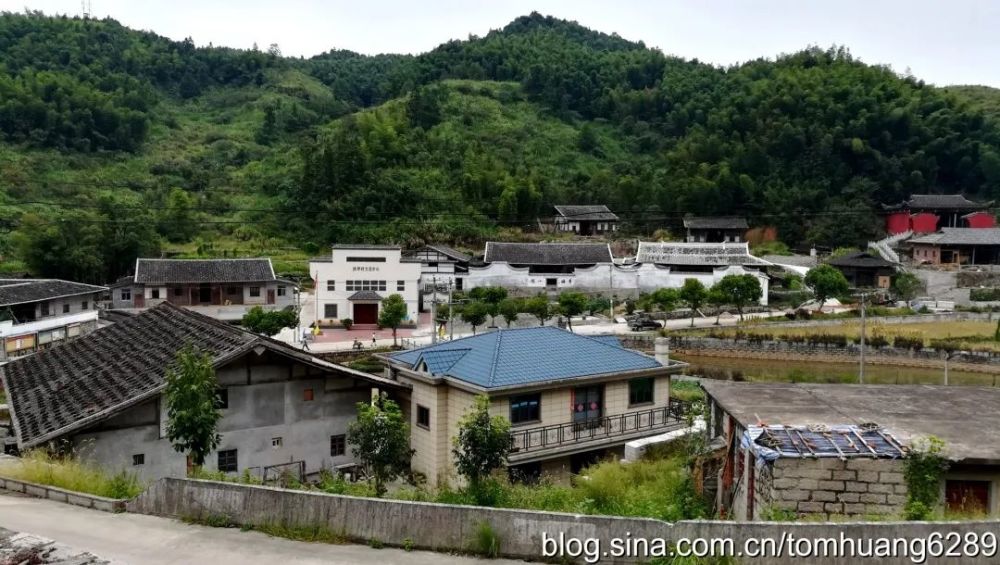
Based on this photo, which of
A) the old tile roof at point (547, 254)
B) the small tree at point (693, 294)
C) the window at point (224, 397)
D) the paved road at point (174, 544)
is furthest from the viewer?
the old tile roof at point (547, 254)

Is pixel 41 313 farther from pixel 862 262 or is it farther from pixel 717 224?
pixel 717 224

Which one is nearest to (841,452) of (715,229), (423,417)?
(423,417)

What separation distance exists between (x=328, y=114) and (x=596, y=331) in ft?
207

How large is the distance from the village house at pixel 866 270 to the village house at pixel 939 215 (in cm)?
1243

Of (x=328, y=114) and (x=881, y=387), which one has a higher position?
(x=328, y=114)

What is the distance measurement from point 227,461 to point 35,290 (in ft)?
73.1

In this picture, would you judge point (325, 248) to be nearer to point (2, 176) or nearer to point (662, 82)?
point (2, 176)

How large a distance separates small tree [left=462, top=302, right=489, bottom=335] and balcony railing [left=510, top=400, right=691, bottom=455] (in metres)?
18.7

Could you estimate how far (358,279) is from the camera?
37.2 meters

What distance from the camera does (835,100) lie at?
239 ft

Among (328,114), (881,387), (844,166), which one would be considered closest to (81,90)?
(328,114)

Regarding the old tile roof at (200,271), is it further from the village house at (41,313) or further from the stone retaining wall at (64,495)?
the stone retaining wall at (64,495)

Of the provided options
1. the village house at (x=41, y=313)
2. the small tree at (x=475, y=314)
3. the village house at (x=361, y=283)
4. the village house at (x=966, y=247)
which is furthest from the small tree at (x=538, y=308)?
the village house at (x=966, y=247)

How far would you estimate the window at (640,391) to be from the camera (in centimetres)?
1362
